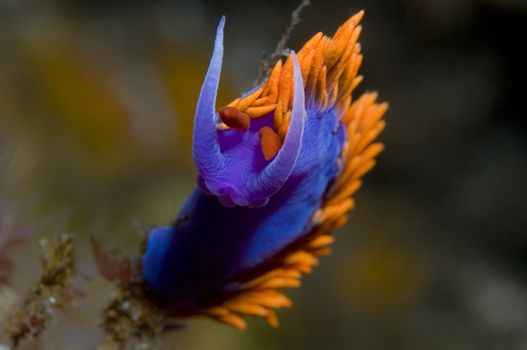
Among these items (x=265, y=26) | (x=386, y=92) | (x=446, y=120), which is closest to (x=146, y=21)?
(x=265, y=26)

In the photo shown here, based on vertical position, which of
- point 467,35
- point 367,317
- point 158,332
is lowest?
point 367,317

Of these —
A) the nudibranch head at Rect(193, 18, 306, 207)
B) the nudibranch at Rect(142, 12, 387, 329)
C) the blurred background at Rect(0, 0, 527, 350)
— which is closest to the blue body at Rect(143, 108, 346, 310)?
the nudibranch at Rect(142, 12, 387, 329)

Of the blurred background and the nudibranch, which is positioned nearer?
the nudibranch

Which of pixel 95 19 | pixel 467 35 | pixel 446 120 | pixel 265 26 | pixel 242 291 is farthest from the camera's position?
pixel 95 19

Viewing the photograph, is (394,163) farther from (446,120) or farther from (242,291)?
(242,291)

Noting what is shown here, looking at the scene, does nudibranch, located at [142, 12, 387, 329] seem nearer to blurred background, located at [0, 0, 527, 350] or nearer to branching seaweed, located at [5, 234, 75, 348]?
branching seaweed, located at [5, 234, 75, 348]

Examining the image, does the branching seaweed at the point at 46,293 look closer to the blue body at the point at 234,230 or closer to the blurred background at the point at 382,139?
the blue body at the point at 234,230

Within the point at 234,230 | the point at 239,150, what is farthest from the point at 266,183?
the point at 234,230
